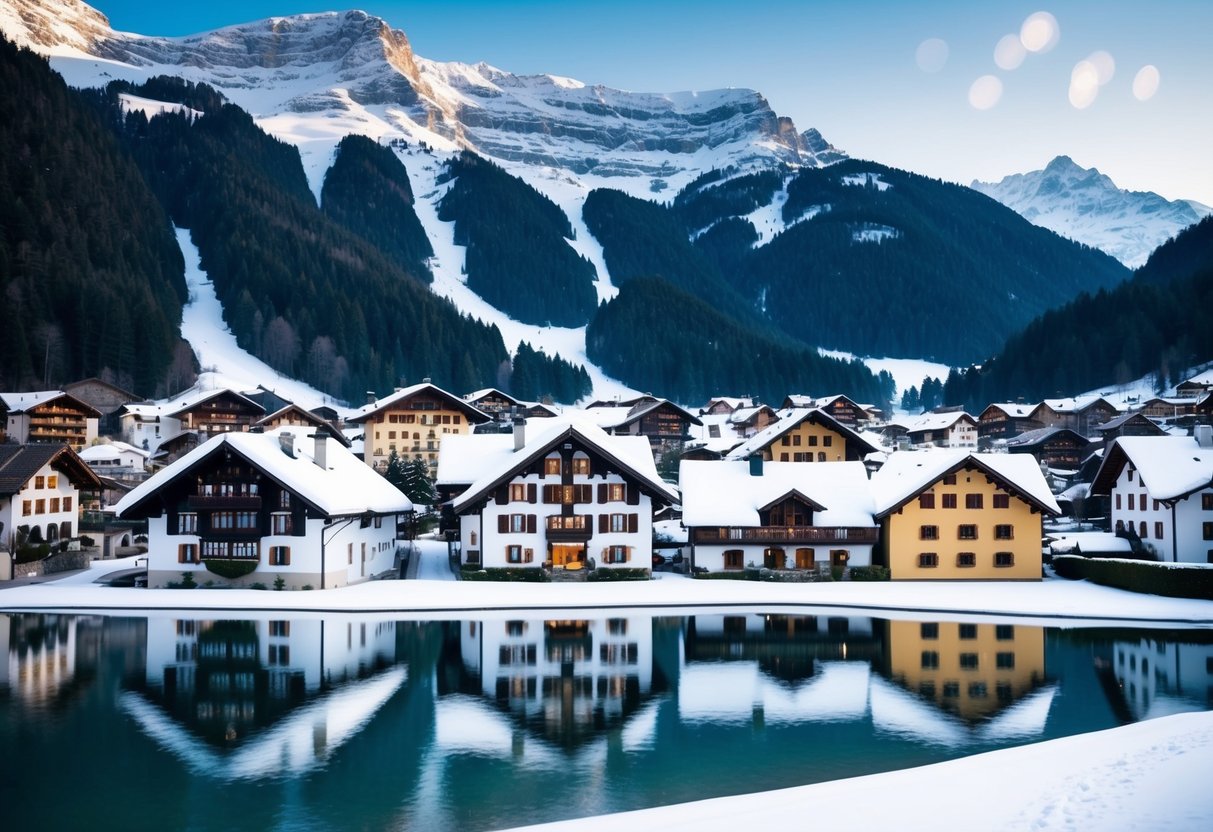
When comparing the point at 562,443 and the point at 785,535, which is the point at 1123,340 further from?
the point at 562,443

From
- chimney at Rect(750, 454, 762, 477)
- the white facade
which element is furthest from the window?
the white facade

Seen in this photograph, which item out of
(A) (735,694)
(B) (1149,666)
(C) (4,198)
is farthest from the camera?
(C) (4,198)

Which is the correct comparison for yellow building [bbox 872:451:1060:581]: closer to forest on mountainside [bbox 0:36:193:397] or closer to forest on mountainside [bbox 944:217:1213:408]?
forest on mountainside [bbox 0:36:193:397]

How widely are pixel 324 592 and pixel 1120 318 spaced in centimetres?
17206

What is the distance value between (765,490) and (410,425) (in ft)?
207

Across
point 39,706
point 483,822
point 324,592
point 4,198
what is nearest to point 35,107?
point 4,198

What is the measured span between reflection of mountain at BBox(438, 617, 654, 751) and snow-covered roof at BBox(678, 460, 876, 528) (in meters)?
16.4

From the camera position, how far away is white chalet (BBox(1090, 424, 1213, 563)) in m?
59.1

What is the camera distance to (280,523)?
54.5m

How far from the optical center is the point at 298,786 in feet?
75.6

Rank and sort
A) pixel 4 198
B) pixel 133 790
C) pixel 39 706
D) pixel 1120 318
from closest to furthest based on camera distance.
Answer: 1. pixel 133 790
2. pixel 39 706
3. pixel 4 198
4. pixel 1120 318

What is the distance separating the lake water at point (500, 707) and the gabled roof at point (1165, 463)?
20008 mm

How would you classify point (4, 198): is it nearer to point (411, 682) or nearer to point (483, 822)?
point (411, 682)

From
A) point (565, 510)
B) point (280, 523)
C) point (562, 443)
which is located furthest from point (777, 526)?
point (280, 523)
